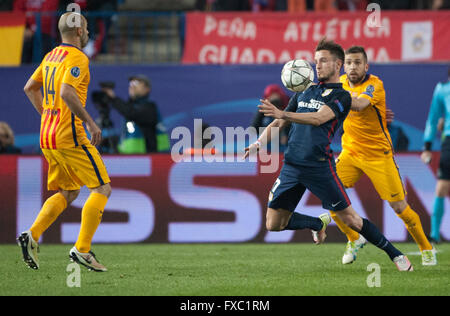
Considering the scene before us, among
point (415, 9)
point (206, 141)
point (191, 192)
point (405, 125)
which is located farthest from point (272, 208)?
point (415, 9)

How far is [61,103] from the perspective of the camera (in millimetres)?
7273

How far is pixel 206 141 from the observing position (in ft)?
43.7

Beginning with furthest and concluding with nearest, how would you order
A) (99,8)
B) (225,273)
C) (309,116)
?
(99,8), (225,273), (309,116)

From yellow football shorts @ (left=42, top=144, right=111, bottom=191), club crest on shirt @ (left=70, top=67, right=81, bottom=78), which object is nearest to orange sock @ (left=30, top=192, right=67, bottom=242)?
yellow football shorts @ (left=42, top=144, right=111, bottom=191)

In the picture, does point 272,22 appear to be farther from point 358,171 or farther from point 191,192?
point 358,171

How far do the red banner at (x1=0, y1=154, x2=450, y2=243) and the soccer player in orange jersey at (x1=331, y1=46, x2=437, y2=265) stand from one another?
2640 millimetres

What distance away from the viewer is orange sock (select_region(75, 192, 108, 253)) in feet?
23.6

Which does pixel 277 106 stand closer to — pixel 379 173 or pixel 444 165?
pixel 444 165

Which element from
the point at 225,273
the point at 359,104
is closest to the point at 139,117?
the point at 225,273

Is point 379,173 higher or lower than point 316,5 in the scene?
lower

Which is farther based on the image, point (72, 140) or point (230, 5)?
point (230, 5)

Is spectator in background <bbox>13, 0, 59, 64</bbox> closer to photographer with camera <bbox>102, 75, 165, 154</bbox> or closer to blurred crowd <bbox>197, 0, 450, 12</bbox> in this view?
photographer with camera <bbox>102, 75, 165, 154</bbox>

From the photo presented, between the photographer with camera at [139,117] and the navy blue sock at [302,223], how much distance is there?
457 centimetres

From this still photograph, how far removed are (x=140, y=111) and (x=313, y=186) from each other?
5.13 metres
